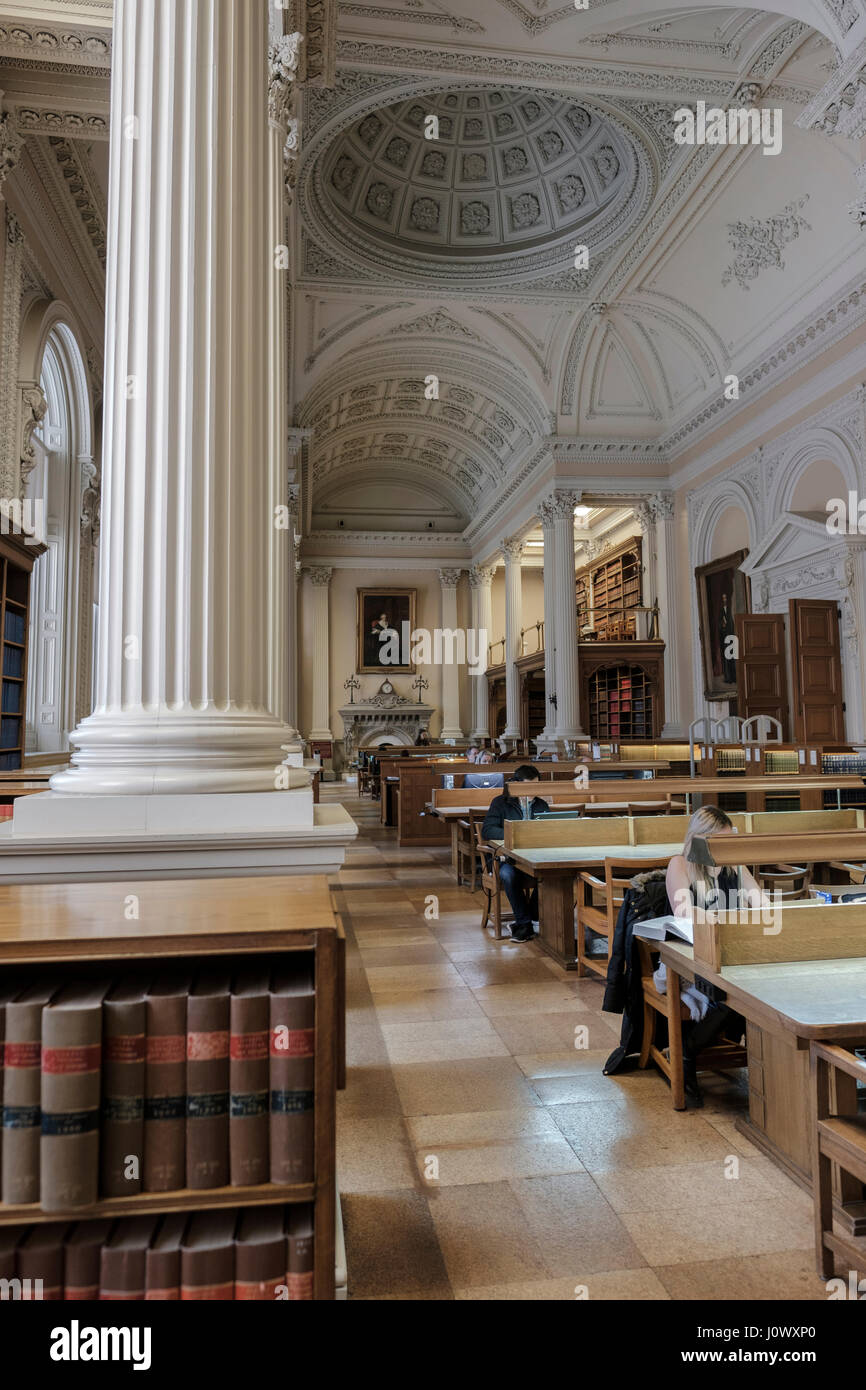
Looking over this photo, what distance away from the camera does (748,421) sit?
14.1 m

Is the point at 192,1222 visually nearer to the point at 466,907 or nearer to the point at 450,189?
the point at 466,907

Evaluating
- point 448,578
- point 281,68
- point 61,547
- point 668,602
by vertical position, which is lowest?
point 61,547

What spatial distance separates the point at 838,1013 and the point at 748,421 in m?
13.7

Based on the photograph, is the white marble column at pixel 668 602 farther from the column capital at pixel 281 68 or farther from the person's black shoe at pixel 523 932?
the column capital at pixel 281 68

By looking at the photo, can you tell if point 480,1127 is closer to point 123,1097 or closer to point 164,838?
point 164,838

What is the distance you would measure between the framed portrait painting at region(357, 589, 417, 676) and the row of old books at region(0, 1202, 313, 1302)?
79.2 feet

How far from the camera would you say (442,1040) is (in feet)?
12.4

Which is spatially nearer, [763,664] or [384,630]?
[763,664]

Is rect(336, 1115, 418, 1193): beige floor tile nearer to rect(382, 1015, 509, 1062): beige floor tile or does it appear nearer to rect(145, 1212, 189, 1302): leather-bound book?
rect(382, 1015, 509, 1062): beige floor tile

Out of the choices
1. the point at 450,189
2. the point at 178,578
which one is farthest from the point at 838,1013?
the point at 450,189

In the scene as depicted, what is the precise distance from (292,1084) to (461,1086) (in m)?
1.95

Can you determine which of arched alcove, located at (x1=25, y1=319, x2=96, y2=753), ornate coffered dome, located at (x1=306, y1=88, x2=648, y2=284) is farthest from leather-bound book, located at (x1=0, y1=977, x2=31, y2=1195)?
ornate coffered dome, located at (x1=306, y1=88, x2=648, y2=284)

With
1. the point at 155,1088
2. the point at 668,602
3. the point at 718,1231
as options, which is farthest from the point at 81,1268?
the point at 668,602

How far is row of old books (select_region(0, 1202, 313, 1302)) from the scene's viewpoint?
148 centimetres
